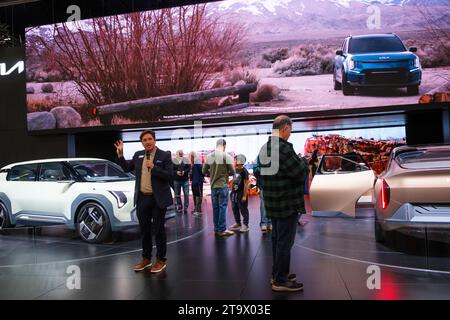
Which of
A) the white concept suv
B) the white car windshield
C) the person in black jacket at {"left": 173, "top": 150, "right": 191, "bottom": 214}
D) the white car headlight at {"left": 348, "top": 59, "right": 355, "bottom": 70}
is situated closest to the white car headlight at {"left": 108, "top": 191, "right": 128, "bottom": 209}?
the white concept suv

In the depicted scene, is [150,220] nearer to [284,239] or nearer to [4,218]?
[284,239]

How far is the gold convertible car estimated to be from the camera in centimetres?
358

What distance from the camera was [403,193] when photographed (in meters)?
3.67

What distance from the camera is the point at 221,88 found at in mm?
8789

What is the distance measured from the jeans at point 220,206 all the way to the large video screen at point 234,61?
320 cm

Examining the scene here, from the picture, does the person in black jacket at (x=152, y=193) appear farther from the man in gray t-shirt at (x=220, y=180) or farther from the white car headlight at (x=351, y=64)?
the white car headlight at (x=351, y=64)

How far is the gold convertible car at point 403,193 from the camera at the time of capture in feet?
11.7

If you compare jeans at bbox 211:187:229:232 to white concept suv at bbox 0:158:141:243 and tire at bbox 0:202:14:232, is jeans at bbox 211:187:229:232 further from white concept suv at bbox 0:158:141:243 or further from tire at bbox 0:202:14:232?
tire at bbox 0:202:14:232

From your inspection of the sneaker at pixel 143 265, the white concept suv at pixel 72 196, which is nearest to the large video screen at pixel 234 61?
the white concept suv at pixel 72 196

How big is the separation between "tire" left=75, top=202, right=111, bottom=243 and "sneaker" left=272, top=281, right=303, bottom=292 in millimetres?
2396
